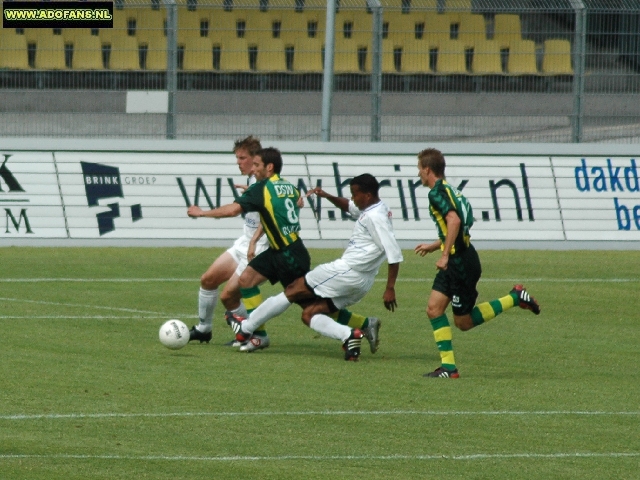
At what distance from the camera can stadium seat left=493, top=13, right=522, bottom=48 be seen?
Result: 802 inches

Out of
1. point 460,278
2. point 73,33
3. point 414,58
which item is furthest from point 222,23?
point 460,278

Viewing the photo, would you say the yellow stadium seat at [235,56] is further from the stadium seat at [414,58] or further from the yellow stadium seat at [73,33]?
the stadium seat at [414,58]

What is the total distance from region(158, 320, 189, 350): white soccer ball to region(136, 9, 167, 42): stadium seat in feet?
34.2

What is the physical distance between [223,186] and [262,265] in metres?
8.41

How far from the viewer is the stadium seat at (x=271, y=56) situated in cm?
2002

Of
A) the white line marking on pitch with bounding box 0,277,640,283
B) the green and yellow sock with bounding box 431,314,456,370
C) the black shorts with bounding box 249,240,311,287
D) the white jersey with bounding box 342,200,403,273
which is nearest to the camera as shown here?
the green and yellow sock with bounding box 431,314,456,370

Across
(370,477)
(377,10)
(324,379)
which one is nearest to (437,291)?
(324,379)

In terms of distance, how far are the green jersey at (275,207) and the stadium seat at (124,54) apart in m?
10.0

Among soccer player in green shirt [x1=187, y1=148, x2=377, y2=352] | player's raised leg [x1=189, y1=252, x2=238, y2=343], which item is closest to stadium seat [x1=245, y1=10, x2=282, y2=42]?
player's raised leg [x1=189, y1=252, x2=238, y2=343]

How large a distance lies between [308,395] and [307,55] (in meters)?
12.7

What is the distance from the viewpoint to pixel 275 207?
10180 millimetres

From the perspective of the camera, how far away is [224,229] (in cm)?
1867

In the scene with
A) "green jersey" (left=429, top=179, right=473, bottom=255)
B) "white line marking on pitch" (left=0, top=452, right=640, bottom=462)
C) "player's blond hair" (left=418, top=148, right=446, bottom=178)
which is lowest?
"white line marking on pitch" (left=0, top=452, right=640, bottom=462)

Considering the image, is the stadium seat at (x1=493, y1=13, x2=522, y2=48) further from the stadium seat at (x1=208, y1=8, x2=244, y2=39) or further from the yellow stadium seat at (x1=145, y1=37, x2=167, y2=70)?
the yellow stadium seat at (x1=145, y1=37, x2=167, y2=70)
